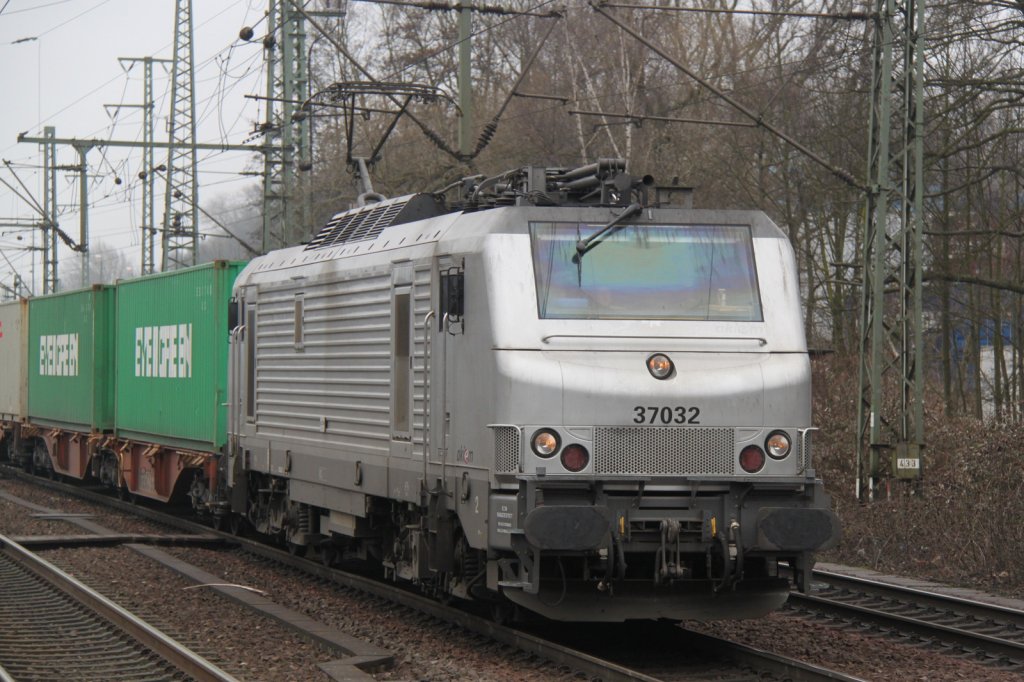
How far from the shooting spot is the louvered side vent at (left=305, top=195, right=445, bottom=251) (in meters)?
11.8

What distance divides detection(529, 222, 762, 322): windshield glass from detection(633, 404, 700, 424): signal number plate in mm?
655

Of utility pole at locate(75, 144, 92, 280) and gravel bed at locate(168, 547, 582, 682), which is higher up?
utility pole at locate(75, 144, 92, 280)

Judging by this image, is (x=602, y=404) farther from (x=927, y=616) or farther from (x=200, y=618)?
(x=200, y=618)

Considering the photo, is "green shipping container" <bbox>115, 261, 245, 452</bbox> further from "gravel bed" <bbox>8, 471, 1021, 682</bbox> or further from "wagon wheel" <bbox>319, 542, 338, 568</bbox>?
"wagon wheel" <bbox>319, 542, 338, 568</bbox>

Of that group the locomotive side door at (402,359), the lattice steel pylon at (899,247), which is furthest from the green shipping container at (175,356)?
the lattice steel pylon at (899,247)

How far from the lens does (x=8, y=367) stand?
98.4 ft

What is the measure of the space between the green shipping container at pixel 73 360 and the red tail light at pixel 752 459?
610 inches

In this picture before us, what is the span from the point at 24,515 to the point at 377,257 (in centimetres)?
1010

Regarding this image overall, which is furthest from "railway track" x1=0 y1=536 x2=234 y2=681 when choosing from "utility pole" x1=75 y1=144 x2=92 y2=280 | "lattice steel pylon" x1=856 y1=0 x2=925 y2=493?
"utility pole" x1=75 y1=144 x2=92 y2=280

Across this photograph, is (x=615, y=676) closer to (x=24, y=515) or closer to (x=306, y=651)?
(x=306, y=651)

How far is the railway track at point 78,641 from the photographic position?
932 centimetres

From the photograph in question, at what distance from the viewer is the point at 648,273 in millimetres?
9766

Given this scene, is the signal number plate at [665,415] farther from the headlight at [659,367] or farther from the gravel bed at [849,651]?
the gravel bed at [849,651]

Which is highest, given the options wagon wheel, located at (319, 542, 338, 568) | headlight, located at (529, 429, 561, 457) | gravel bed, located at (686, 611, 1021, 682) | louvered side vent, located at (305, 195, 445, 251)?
louvered side vent, located at (305, 195, 445, 251)
